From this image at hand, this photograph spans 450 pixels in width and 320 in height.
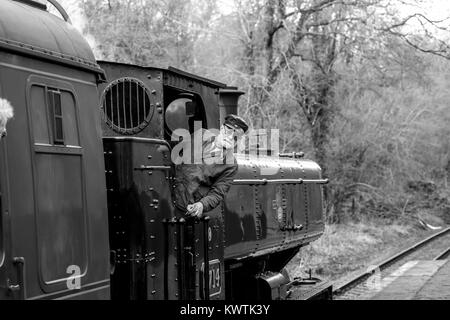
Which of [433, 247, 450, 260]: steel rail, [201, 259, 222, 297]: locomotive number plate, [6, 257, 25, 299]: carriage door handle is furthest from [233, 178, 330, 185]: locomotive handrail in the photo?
[433, 247, 450, 260]: steel rail

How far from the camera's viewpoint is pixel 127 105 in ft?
17.6

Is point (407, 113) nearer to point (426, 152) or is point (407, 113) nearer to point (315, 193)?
point (426, 152)

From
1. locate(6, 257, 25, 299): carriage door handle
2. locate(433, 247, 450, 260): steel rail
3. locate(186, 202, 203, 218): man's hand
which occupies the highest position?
locate(186, 202, 203, 218): man's hand

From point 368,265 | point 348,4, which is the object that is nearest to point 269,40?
point 348,4

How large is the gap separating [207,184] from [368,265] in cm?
1099

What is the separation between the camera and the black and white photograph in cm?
384

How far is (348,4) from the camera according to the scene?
63.7 feet

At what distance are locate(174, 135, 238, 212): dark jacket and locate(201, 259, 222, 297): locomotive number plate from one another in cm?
81

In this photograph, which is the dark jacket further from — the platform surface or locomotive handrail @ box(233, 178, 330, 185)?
the platform surface

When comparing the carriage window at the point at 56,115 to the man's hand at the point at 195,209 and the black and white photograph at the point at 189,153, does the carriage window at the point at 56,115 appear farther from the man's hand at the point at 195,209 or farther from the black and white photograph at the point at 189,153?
the man's hand at the point at 195,209

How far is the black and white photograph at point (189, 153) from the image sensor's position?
12.6 feet

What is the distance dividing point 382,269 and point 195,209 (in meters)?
10.8

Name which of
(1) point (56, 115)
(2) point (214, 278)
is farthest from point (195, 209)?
(1) point (56, 115)

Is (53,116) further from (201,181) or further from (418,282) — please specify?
(418,282)
